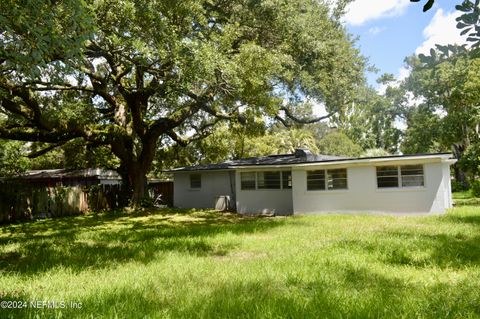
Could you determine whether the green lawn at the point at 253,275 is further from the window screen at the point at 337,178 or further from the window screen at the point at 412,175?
the window screen at the point at 337,178

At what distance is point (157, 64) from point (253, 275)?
9895 mm

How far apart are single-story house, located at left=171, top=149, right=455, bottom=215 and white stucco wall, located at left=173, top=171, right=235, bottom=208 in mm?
154

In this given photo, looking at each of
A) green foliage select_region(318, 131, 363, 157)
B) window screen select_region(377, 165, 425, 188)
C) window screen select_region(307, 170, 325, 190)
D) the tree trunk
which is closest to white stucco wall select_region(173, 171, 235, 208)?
the tree trunk

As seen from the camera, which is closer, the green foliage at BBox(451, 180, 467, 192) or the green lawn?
the green lawn

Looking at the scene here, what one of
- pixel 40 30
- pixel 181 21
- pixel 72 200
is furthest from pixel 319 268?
pixel 72 200

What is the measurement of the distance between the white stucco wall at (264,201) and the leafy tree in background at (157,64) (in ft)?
13.8

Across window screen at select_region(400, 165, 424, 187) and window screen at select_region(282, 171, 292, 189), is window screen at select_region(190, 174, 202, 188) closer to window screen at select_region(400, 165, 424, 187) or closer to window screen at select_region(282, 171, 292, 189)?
window screen at select_region(282, 171, 292, 189)

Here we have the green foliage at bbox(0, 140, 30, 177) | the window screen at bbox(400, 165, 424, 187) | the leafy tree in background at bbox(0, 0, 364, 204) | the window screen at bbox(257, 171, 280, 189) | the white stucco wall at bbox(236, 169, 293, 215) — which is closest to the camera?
the leafy tree in background at bbox(0, 0, 364, 204)

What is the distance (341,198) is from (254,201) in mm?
5214

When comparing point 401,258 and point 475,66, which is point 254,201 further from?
point 475,66

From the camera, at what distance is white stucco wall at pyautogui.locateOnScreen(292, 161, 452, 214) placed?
671 inches

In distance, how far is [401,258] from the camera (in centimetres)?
801

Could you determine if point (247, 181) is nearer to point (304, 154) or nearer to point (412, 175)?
point (304, 154)

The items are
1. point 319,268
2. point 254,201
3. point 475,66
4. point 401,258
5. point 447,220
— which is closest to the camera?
point 319,268
